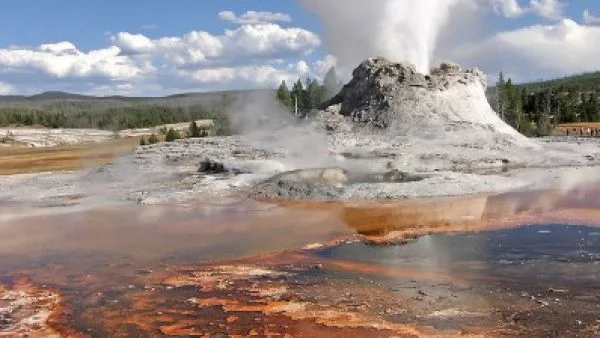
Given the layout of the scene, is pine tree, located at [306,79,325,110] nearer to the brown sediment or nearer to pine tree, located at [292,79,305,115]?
pine tree, located at [292,79,305,115]

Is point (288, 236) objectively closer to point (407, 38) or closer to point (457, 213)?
point (457, 213)

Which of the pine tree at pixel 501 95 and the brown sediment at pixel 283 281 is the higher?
the pine tree at pixel 501 95

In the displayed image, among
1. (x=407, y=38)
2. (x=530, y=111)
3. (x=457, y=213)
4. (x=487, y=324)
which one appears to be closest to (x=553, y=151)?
(x=407, y=38)

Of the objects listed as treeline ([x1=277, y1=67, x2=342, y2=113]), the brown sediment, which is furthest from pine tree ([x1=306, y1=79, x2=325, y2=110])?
the brown sediment

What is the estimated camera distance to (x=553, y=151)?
2656 centimetres

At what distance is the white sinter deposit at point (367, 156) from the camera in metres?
20.5

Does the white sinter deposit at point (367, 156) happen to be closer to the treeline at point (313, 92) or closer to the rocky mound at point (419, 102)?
the rocky mound at point (419, 102)

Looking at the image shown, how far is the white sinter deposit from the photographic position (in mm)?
20516

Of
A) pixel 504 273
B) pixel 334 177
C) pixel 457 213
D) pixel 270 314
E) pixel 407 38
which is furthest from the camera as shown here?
pixel 407 38

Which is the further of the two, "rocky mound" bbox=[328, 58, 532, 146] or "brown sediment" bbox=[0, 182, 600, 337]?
"rocky mound" bbox=[328, 58, 532, 146]

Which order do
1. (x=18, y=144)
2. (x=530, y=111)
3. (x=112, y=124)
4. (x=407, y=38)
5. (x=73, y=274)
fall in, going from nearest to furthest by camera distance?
(x=73, y=274), (x=407, y=38), (x=530, y=111), (x=18, y=144), (x=112, y=124)

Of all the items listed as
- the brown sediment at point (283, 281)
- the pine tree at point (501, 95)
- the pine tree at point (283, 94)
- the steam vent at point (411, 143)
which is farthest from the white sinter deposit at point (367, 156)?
the pine tree at point (283, 94)

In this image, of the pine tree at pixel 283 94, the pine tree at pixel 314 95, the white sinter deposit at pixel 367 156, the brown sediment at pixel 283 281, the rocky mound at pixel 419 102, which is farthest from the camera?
the pine tree at pixel 314 95

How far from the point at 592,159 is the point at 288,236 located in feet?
55.2
